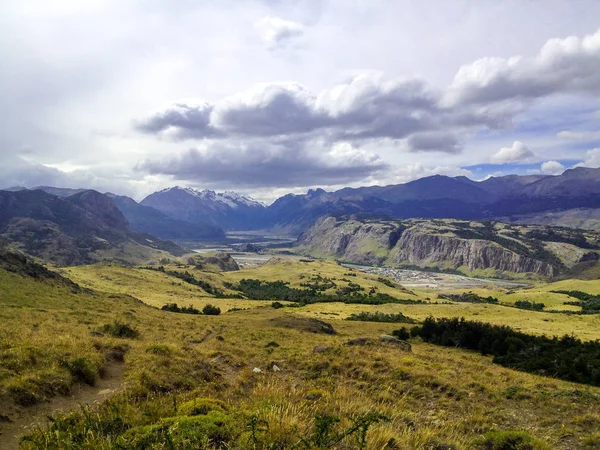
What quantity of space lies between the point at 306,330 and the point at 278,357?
69.2ft

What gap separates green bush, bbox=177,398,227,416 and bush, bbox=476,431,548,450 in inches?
282

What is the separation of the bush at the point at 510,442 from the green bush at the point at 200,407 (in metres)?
7.17

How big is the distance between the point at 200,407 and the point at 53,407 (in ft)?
17.0

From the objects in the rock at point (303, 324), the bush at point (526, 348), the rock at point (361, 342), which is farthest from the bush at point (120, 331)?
the bush at point (526, 348)

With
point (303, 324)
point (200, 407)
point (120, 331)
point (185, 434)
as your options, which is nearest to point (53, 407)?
point (200, 407)

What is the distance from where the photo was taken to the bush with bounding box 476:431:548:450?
383 inches

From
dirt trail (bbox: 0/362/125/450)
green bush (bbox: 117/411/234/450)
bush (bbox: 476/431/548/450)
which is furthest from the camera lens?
bush (bbox: 476/431/548/450)

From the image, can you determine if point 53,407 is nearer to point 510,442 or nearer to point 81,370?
point 81,370

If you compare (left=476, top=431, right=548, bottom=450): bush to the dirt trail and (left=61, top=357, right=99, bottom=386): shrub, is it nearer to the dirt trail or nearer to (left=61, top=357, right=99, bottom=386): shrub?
the dirt trail

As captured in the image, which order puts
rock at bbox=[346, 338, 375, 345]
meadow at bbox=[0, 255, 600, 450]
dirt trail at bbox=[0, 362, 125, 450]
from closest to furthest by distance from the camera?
1. meadow at bbox=[0, 255, 600, 450]
2. dirt trail at bbox=[0, 362, 125, 450]
3. rock at bbox=[346, 338, 375, 345]

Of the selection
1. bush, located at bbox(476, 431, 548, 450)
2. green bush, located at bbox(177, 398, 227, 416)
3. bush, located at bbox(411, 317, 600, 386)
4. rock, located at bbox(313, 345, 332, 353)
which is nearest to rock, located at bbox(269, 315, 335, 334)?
bush, located at bbox(411, 317, 600, 386)

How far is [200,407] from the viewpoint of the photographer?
9.62 metres

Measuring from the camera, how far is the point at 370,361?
2052cm

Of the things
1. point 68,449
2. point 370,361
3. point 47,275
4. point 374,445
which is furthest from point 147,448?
point 47,275
